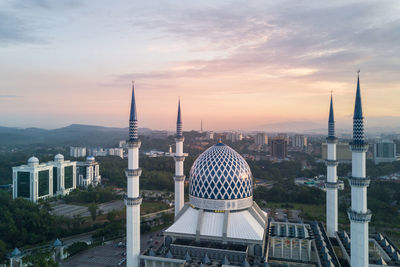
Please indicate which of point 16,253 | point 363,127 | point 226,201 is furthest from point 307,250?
point 16,253

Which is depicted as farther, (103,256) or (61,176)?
(61,176)

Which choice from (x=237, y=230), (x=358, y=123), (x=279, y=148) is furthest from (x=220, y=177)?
(x=279, y=148)

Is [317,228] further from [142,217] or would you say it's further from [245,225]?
[142,217]

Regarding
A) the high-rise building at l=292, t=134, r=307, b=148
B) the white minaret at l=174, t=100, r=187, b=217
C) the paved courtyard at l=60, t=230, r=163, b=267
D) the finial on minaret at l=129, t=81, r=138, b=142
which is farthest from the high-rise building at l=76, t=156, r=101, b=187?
the high-rise building at l=292, t=134, r=307, b=148

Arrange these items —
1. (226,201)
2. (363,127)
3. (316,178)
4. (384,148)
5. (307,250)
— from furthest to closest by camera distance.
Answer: (384,148), (316,178), (226,201), (307,250), (363,127)

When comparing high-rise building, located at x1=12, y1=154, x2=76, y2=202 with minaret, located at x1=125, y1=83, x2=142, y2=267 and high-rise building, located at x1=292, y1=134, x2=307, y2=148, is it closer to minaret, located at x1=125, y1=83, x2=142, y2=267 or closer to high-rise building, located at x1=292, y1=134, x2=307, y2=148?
minaret, located at x1=125, y1=83, x2=142, y2=267

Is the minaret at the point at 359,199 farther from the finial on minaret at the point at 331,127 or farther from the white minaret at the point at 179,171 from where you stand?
the white minaret at the point at 179,171

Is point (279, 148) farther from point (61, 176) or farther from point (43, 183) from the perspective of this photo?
point (43, 183)
